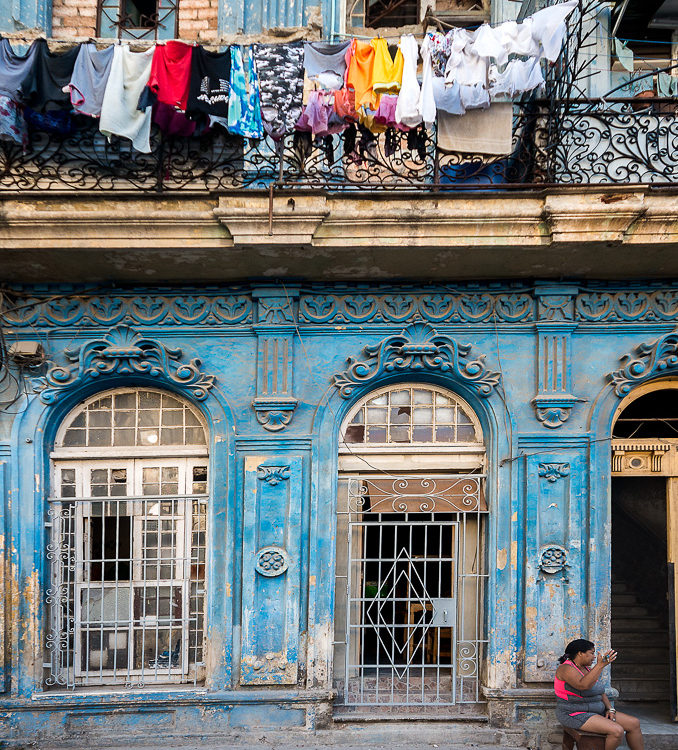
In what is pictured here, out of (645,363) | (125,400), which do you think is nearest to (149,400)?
(125,400)

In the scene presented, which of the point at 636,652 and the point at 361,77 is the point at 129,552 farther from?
the point at 636,652

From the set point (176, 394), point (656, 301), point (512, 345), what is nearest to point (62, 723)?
point (176, 394)

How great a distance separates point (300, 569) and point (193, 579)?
3.23ft

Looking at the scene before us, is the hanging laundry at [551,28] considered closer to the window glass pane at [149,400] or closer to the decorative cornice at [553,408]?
the decorative cornice at [553,408]

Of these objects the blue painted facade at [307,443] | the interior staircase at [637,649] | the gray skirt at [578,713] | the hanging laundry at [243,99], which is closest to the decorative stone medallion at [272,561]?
the blue painted facade at [307,443]

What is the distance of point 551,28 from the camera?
18.4 feet

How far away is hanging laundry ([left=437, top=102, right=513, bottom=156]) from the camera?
5.96 metres

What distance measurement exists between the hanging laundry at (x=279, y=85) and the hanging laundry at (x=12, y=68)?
1.73m

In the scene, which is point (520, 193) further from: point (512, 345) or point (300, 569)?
point (300, 569)

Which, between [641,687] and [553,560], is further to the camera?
[641,687]

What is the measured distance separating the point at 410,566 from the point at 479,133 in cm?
368

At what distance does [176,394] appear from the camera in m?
6.77

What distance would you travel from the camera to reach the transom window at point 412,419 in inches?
266

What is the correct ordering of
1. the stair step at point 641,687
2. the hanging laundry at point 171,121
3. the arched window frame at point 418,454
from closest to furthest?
1. the hanging laundry at point 171,121
2. the arched window frame at point 418,454
3. the stair step at point 641,687
